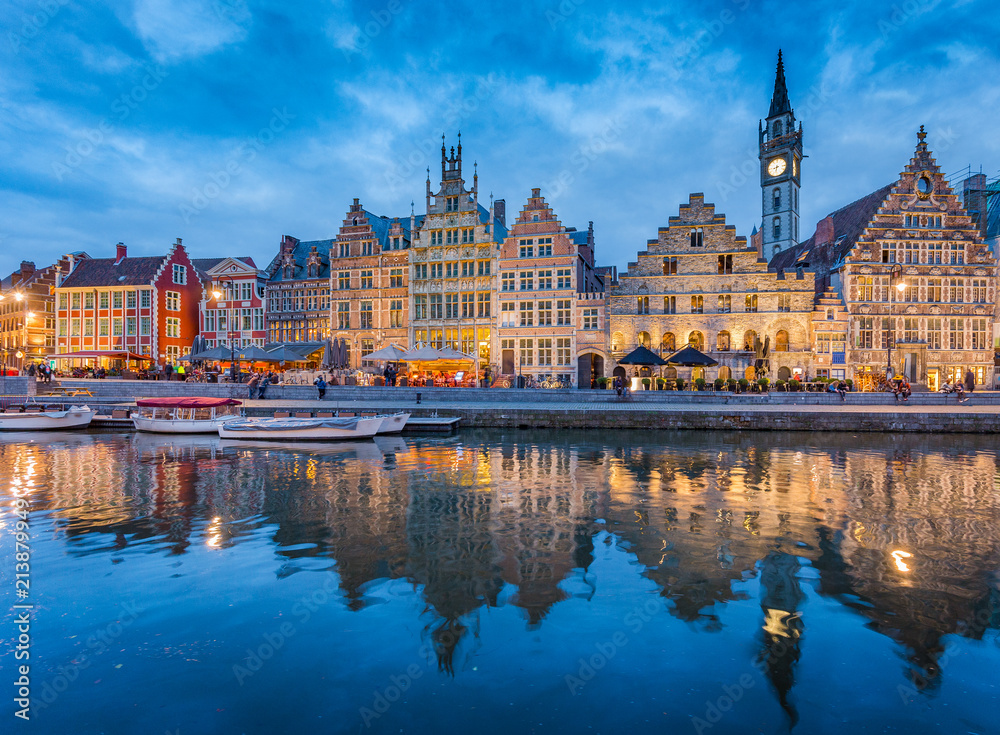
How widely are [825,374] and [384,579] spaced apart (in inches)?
1522

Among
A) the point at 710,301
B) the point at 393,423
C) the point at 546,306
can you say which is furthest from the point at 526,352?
the point at 393,423

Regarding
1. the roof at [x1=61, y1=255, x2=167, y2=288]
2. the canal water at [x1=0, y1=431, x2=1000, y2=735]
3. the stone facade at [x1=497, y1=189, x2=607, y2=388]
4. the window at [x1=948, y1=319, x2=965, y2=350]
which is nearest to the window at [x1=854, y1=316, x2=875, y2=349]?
the window at [x1=948, y1=319, x2=965, y2=350]

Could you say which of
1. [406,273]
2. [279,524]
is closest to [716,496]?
[279,524]

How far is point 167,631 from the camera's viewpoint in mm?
6191

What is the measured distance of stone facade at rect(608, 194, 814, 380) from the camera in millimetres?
37312

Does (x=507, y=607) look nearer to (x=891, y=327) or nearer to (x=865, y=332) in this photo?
(x=865, y=332)

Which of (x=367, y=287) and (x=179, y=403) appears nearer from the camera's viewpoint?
(x=179, y=403)

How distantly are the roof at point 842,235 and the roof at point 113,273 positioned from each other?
5739 cm

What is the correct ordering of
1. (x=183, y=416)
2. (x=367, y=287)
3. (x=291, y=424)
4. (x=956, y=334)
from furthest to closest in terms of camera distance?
(x=367, y=287) < (x=956, y=334) < (x=183, y=416) < (x=291, y=424)

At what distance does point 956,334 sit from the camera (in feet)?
124

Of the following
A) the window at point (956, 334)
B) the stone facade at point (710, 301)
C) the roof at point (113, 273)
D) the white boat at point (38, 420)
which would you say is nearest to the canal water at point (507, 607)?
the white boat at point (38, 420)

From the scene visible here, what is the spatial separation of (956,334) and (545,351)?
96.3ft

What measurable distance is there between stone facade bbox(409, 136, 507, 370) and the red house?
1034 inches

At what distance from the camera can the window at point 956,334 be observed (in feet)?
124
